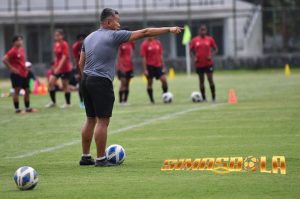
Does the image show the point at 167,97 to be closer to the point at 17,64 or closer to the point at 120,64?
the point at 120,64

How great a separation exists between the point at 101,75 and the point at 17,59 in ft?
38.2

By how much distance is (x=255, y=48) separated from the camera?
190 feet

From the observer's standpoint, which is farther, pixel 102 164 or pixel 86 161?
pixel 86 161

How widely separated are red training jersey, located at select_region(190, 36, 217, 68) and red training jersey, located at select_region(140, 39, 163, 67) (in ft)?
4.10

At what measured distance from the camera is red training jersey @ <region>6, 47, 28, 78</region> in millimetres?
23531

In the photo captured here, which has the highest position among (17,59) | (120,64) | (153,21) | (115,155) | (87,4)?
(87,4)

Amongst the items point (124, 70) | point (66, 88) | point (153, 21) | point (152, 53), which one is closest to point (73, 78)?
point (124, 70)

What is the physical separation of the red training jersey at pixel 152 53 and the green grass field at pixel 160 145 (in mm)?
1291

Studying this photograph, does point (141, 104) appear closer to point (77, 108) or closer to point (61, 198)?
point (77, 108)

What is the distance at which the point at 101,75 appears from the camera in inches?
489

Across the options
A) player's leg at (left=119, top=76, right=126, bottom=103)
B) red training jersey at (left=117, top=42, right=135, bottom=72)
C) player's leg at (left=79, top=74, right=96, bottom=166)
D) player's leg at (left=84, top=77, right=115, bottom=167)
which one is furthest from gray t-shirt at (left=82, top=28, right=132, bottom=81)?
red training jersey at (left=117, top=42, right=135, bottom=72)

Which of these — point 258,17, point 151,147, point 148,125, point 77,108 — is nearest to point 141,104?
point 77,108

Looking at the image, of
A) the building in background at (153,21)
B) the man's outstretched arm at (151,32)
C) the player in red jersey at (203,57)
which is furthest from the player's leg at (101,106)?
the building in background at (153,21)

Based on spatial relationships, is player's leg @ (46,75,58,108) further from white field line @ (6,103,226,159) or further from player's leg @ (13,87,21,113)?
white field line @ (6,103,226,159)
